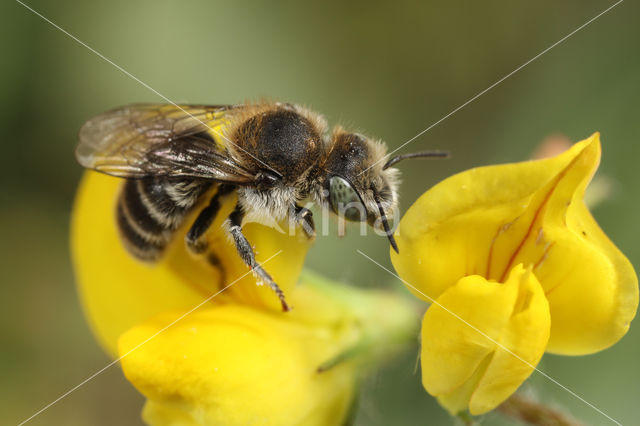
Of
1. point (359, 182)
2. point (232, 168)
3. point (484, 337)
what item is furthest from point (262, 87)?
point (484, 337)

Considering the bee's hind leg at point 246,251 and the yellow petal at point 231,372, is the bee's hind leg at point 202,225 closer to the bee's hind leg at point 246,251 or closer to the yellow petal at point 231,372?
the bee's hind leg at point 246,251

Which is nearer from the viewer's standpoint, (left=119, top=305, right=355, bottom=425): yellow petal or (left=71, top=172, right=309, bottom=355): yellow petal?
(left=119, top=305, right=355, bottom=425): yellow petal

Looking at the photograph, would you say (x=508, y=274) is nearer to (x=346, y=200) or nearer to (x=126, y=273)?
(x=346, y=200)

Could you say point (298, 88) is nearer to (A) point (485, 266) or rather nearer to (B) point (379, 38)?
(B) point (379, 38)

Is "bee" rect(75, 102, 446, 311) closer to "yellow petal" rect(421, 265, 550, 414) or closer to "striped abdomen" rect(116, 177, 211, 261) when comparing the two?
"striped abdomen" rect(116, 177, 211, 261)

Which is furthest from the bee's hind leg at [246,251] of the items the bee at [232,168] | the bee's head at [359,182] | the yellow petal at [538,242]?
the yellow petal at [538,242]

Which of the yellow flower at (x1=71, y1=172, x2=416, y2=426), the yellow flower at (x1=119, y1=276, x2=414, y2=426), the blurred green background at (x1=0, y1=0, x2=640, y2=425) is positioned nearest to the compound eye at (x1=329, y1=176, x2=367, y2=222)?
the yellow flower at (x1=71, y1=172, x2=416, y2=426)
